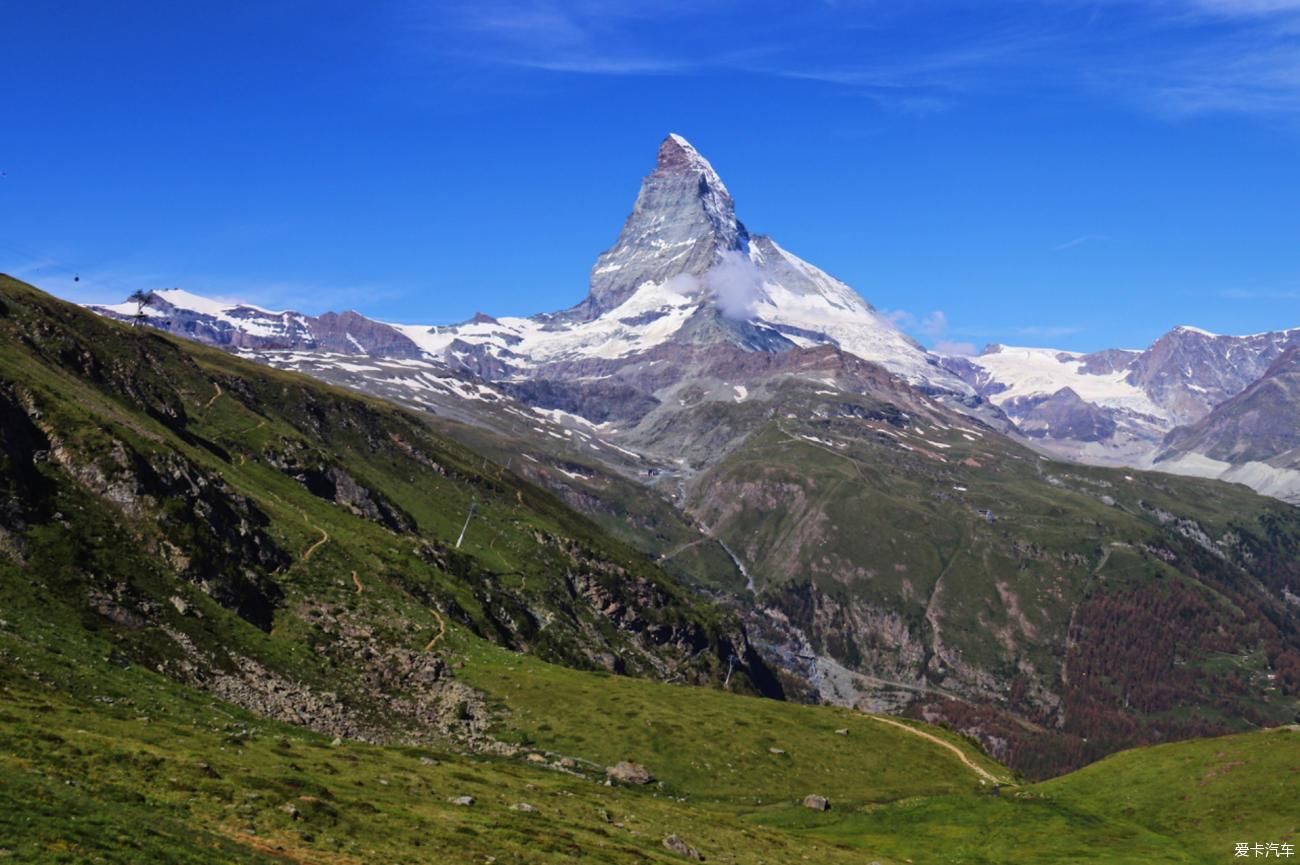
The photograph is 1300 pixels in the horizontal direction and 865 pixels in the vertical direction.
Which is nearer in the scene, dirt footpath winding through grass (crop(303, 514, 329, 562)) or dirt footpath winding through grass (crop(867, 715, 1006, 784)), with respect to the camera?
dirt footpath winding through grass (crop(867, 715, 1006, 784))

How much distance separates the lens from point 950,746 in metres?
135

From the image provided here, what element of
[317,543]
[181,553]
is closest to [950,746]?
[317,543]

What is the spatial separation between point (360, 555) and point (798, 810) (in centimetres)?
6777

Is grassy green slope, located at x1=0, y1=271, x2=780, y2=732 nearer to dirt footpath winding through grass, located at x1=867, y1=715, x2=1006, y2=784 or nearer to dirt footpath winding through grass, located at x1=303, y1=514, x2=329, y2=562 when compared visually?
dirt footpath winding through grass, located at x1=303, y1=514, x2=329, y2=562

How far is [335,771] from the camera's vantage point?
6862cm

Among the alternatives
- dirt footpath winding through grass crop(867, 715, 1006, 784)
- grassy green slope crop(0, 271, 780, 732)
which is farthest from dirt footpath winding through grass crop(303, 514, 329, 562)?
dirt footpath winding through grass crop(867, 715, 1006, 784)

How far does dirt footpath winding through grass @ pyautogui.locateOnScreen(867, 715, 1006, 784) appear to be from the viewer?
412 feet

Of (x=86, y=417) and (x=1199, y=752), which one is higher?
(x=86, y=417)

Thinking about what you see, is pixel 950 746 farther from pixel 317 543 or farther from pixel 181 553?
pixel 181 553

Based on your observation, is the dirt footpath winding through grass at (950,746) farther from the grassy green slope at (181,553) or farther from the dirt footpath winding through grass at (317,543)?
the dirt footpath winding through grass at (317,543)

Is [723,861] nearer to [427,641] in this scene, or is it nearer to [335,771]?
[335,771]

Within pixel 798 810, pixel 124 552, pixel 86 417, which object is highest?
pixel 86 417

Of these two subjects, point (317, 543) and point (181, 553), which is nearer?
point (181, 553)

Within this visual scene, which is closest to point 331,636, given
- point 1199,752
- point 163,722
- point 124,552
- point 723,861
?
point 124,552
